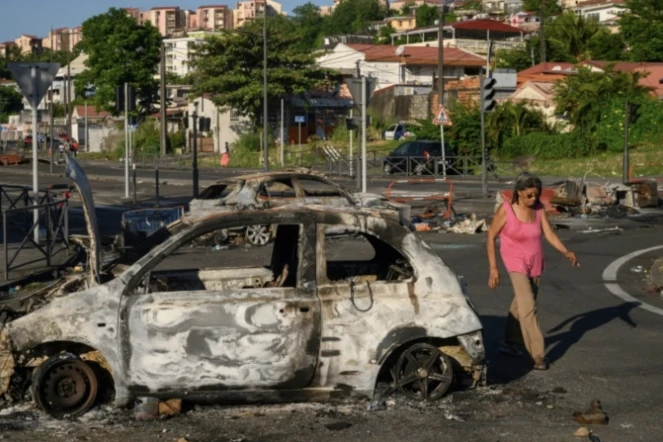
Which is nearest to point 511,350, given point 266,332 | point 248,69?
point 266,332

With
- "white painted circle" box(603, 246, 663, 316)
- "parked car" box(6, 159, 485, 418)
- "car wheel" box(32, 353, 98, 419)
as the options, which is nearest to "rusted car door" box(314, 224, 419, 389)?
"parked car" box(6, 159, 485, 418)

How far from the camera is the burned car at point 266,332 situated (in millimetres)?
7070

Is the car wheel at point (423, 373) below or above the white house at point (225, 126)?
below

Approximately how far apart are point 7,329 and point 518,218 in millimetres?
4117

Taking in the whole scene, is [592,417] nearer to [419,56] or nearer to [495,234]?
[495,234]

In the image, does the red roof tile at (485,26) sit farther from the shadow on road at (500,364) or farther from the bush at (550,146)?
the shadow on road at (500,364)

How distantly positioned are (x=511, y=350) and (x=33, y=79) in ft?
34.9

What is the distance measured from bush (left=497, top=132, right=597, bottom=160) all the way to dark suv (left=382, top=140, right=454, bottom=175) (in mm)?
4532

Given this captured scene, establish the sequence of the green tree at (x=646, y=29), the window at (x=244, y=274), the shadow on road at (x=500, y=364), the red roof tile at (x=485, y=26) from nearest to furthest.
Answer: the window at (x=244, y=274) < the shadow on road at (x=500, y=364) < the green tree at (x=646, y=29) < the red roof tile at (x=485, y=26)

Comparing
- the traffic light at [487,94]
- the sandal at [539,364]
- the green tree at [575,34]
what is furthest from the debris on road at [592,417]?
the green tree at [575,34]

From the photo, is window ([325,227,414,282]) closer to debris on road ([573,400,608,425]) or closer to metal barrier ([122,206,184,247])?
debris on road ([573,400,608,425])

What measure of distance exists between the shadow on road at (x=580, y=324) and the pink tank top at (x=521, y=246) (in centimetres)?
98

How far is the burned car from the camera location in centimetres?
707

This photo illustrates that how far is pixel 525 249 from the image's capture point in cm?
868
